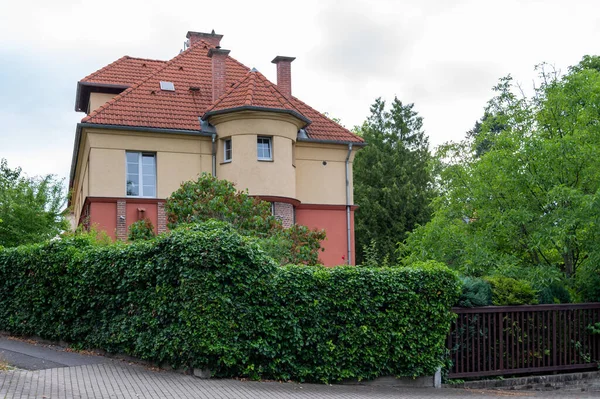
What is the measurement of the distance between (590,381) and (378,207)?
91.5 ft

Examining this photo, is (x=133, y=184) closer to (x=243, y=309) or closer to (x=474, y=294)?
(x=243, y=309)

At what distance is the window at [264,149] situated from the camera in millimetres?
26872

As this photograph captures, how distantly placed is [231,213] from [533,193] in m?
8.31

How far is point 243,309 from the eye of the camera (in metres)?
12.4

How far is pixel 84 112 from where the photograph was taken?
35188 mm

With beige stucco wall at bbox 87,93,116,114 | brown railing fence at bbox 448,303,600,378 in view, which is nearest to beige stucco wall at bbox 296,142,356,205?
beige stucco wall at bbox 87,93,116,114

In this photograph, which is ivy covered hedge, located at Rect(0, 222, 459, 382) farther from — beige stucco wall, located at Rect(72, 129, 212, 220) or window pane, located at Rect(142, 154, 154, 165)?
window pane, located at Rect(142, 154, 154, 165)

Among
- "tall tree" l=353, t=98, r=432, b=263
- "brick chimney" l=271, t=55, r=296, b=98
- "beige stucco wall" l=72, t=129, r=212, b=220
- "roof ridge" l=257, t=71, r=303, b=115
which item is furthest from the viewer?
"tall tree" l=353, t=98, r=432, b=263

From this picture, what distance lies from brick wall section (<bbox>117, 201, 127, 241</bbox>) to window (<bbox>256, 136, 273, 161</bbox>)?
5.37m

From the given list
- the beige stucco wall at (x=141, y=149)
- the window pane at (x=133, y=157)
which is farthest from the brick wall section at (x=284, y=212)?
the window pane at (x=133, y=157)

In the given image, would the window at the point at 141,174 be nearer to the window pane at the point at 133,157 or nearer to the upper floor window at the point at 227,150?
the window pane at the point at 133,157

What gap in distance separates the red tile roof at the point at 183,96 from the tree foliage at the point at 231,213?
23.0ft

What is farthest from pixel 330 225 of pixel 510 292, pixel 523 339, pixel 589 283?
pixel 523 339

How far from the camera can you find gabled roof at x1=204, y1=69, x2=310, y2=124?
26.5 meters
